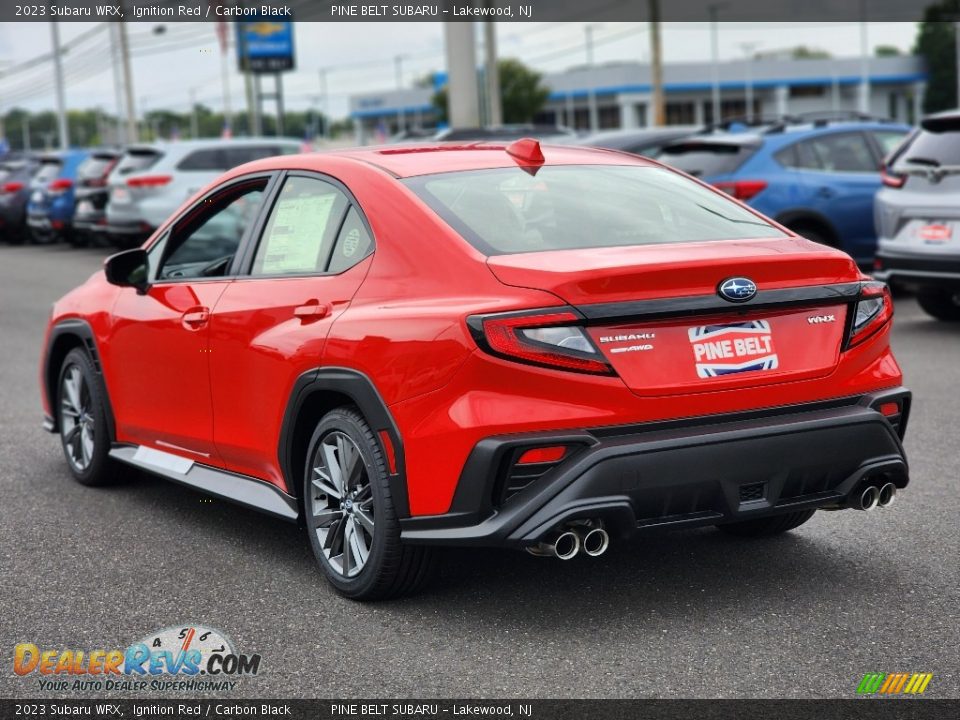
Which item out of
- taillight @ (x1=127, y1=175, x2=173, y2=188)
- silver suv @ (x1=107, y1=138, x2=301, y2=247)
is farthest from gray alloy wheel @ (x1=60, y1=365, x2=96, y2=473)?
taillight @ (x1=127, y1=175, x2=173, y2=188)

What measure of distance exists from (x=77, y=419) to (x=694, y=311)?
3.75 metres

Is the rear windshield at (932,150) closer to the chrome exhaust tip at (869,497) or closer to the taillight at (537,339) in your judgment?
the chrome exhaust tip at (869,497)

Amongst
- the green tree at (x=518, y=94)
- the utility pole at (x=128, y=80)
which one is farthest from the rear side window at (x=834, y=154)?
the green tree at (x=518, y=94)

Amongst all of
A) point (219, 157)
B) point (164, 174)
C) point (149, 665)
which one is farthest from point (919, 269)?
point (164, 174)

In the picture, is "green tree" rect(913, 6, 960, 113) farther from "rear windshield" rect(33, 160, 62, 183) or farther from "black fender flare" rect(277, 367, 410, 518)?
"black fender flare" rect(277, 367, 410, 518)

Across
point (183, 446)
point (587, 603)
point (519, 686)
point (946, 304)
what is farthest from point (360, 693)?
point (946, 304)

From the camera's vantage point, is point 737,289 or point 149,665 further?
point 737,289

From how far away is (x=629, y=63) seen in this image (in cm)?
9050

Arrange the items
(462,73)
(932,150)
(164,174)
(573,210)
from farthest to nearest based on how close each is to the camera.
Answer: (462,73)
(164,174)
(932,150)
(573,210)

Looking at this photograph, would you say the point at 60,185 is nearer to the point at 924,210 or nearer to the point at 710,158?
the point at 710,158

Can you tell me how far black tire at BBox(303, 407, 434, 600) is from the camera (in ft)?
14.7

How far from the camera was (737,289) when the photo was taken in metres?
4.36

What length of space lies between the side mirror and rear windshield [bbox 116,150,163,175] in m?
16.1

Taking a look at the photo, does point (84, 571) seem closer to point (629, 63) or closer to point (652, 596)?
point (652, 596)
